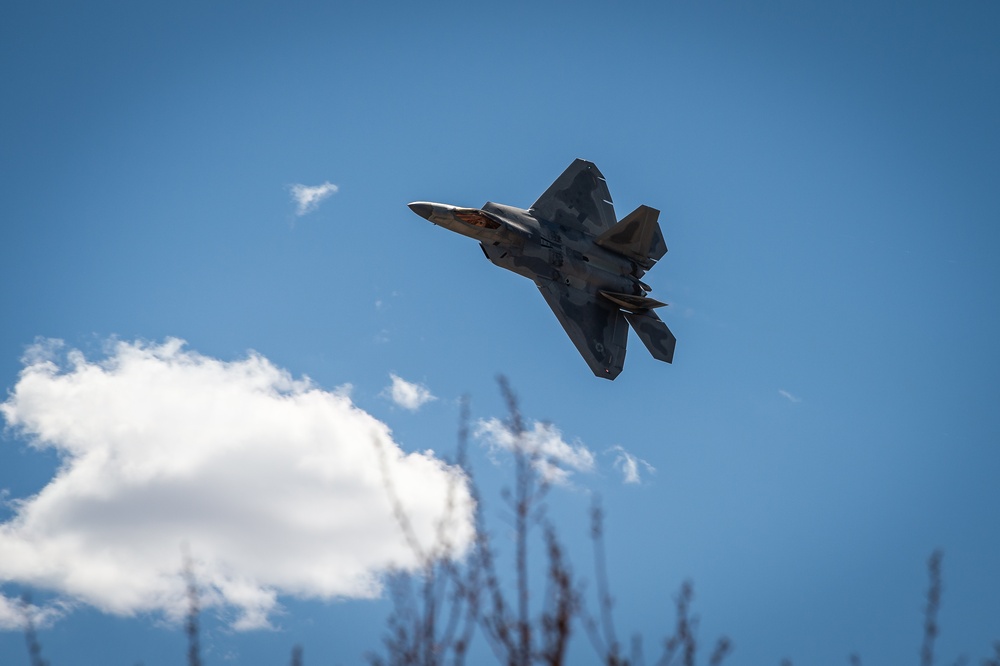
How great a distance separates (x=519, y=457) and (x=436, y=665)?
252 cm

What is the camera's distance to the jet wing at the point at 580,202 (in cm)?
5400

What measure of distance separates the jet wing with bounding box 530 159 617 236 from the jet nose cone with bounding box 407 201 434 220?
690cm

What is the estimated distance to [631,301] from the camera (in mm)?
52562

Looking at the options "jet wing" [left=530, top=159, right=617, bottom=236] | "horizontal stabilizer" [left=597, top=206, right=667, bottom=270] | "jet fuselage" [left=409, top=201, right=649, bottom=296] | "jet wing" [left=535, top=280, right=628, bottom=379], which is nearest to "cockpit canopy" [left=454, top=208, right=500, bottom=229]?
"jet fuselage" [left=409, top=201, right=649, bottom=296]

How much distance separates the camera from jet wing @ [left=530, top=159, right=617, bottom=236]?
54.0m

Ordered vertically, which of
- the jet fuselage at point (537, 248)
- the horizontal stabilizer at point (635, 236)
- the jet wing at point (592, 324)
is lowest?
the jet wing at point (592, 324)

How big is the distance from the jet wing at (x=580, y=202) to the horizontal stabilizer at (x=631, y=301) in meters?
3.77

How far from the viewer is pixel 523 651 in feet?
37.1

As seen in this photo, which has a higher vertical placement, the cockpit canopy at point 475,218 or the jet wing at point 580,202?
the jet wing at point 580,202

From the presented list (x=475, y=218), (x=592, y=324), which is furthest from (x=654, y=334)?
(x=475, y=218)

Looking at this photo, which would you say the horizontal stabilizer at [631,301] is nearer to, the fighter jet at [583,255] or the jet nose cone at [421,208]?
the fighter jet at [583,255]

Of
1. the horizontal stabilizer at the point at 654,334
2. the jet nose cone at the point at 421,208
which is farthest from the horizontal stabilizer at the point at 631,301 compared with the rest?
the jet nose cone at the point at 421,208

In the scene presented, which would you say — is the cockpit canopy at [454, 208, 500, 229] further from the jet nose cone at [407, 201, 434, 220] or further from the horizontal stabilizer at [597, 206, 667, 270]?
the horizontal stabilizer at [597, 206, 667, 270]

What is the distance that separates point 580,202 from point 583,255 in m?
4.67
